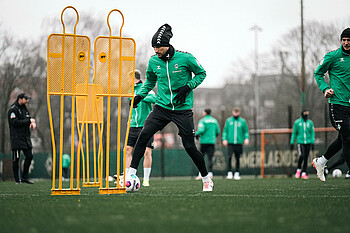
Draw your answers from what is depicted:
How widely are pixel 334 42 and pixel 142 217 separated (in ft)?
99.7

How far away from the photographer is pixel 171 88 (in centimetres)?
805

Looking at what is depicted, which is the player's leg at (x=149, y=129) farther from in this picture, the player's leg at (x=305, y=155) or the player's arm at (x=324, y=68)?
the player's leg at (x=305, y=155)

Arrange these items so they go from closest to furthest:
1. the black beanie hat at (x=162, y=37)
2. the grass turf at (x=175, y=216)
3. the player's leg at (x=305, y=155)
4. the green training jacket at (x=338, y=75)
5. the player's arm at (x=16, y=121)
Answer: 1. the grass turf at (x=175, y=216)
2. the black beanie hat at (x=162, y=37)
3. the green training jacket at (x=338, y=75)
4. the player's arm at (x=16, y=121)
5. the player's leg at (x=305, y=155)

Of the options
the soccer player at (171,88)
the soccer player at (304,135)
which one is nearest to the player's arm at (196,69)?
the soccer player at (171,88)

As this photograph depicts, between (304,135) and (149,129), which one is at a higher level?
(149,129)

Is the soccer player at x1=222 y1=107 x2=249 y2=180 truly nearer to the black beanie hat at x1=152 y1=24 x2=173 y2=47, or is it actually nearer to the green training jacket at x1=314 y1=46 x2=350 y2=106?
the green training jacket at x1=314 y1=46 x2=350 y2=106

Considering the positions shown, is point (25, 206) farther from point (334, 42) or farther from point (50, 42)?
point (334, 42)

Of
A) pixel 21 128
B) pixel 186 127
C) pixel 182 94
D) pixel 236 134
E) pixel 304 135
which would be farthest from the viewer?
pixel 236 134

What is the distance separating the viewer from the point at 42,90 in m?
30.6

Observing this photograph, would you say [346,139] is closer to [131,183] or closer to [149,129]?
[149,129]

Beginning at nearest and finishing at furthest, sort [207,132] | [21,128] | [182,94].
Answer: [182,94]
[21,128]
[207,132]

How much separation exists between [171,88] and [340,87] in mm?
2496

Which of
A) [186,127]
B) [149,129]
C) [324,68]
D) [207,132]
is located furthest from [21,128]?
[324,68]

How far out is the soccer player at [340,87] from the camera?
794 cm
